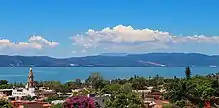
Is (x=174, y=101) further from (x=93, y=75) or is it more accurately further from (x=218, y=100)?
(x=93, y=75)

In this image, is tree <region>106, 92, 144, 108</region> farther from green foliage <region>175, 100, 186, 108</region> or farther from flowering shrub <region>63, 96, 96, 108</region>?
green foliage <region>175, 100, 186, 108</region>

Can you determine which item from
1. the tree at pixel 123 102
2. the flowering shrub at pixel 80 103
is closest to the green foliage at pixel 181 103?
the tree at pixel 123 102

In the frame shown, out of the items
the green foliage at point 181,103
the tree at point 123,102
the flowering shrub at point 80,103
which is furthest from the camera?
the green foliage at point 181,103

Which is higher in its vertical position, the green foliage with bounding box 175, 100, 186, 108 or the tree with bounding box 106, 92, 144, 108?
the tree with bounding box 106, 92, 144, 108

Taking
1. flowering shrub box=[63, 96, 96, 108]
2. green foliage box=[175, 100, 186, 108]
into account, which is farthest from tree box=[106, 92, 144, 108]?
green foliage box=[175, 100, 186, 108]

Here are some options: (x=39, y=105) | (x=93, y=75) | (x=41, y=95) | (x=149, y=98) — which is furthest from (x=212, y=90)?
(x=93, y=75)

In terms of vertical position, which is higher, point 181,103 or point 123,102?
point 123,102

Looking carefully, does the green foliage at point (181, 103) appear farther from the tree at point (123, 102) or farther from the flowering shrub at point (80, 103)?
the flowering shrub at point (80, 103)

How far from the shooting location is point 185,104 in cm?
2519

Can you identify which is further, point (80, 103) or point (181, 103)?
point (181, 103)

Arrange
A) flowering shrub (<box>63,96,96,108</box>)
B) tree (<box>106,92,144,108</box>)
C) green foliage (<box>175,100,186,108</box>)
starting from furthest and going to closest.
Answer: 1. green foliage (<box>175,100,186,108</box>)
2. tree (<box>106,92,144,108</box>)
3. flowering shrub (<box>63,96,96,108</box>)

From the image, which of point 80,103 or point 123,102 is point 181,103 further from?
point 80,103

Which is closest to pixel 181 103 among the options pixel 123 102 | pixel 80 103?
pixel 123 102

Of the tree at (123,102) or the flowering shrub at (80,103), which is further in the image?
the tree at (123,102)
